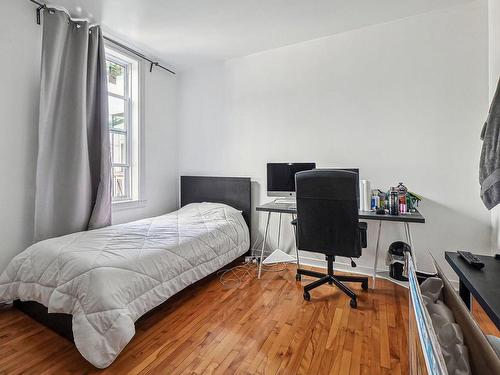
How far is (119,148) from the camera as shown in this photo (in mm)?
3248

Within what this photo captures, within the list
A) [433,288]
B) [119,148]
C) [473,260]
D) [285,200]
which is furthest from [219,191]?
[433,288]

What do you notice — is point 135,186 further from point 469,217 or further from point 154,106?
point 469,217

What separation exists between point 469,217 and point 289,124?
200 centimetres

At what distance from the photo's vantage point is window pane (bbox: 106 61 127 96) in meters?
3.15

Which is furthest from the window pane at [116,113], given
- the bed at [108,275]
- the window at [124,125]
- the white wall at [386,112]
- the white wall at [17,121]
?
the bed at [108,275]

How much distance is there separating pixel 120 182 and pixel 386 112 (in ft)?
10.7

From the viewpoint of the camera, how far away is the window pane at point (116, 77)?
315 centimetres

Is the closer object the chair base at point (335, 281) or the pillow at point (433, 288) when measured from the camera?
the pillow at point (433, 288)

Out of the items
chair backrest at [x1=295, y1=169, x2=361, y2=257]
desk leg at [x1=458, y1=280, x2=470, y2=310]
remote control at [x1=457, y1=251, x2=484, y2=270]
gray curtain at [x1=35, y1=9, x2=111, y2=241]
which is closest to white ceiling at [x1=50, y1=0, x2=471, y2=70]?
gray curtain at [x1=35, y1=9, x2=111, y2=241]

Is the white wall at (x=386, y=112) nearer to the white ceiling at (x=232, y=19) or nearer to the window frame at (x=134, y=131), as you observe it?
the white ceiling at (x=232, y=19)

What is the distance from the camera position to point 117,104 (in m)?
3.19

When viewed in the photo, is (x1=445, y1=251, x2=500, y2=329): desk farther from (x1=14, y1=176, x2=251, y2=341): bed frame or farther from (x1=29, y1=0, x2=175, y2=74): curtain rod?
(x1=29, y1=0, x2=175, y2=74): curtain rod

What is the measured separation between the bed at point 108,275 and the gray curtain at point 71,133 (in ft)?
1.36

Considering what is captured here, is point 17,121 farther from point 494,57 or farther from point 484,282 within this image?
point 494,57
